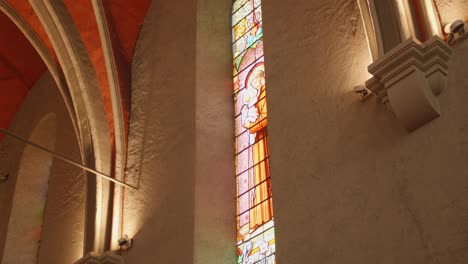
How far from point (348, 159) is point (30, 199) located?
5.91 metres

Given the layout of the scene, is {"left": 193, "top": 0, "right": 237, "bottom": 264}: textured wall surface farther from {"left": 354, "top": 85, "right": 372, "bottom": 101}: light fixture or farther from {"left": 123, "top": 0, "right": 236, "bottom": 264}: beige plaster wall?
{"left": 354, "top": 85, "right": 372, "bottom": 101}: light fixture

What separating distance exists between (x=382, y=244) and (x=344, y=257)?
35cm

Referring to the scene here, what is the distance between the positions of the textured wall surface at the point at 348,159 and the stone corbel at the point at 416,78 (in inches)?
3.4

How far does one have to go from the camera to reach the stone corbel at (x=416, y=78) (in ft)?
19.3

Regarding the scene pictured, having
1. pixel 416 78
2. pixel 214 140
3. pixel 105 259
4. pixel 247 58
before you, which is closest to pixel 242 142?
pixel 214 140

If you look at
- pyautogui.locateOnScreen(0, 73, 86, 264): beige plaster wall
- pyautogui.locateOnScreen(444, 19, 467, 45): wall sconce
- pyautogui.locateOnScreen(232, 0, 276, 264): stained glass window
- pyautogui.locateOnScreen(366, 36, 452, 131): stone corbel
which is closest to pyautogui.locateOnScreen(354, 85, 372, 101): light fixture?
pyautogui.locateOnScreen(366, 36, 452, 131): stone corbel

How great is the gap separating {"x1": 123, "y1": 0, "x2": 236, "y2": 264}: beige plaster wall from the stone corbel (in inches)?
103

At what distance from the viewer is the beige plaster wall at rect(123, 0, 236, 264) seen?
793 cm

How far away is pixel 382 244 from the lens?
5.82 meters

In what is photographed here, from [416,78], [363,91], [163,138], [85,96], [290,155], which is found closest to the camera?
[416,78]

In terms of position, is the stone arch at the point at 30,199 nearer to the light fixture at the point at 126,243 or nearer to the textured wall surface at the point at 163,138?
the textured wall surface at the point at 163,138

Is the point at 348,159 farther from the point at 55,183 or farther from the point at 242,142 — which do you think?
the point at 55,183

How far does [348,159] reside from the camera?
6387 mm

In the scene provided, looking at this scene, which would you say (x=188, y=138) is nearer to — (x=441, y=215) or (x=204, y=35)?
(x=204, y=35)
